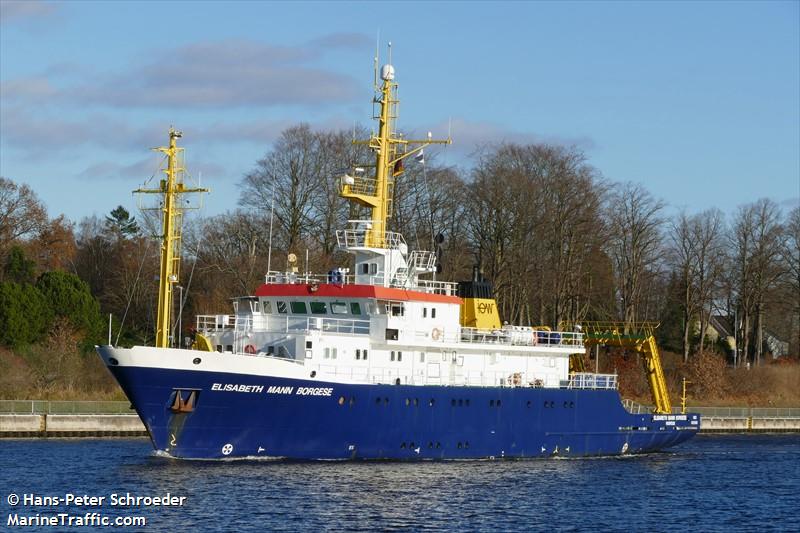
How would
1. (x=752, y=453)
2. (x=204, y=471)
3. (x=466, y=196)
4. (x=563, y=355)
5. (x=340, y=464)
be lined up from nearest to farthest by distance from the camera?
(x=204, y=471) < (x=340, y=464) < (x=563, y=355) < (x=752, y=453) < (x=466, y=196)

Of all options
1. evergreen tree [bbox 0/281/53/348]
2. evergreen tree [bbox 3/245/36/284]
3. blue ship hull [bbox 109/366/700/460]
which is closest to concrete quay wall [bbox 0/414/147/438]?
evergreen tree [bbox 0/281/53/348]

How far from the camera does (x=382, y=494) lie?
36812 millimetres

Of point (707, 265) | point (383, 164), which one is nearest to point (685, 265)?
point (707, 265)

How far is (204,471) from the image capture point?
39.0 m

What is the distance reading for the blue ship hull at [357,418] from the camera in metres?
40.0

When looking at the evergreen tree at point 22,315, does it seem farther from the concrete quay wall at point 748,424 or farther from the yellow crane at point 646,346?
the concrete quay wall at point 748,424

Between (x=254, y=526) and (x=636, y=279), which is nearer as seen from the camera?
(x=254, y=526)

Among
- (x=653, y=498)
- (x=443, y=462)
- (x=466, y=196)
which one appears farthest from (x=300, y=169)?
(x=653, y=498)

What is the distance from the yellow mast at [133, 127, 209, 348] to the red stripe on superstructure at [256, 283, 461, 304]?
4465mm

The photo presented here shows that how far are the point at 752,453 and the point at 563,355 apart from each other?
1161 cm

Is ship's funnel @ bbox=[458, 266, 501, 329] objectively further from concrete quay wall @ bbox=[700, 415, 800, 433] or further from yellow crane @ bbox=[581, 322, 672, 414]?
concrete quay wall @ bbox=[700, 415, 800, 433]

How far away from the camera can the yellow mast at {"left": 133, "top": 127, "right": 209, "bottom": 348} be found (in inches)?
1564

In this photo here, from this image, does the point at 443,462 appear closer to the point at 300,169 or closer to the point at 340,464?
the point at 340,464

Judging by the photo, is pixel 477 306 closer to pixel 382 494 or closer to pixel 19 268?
pixel 382 494
